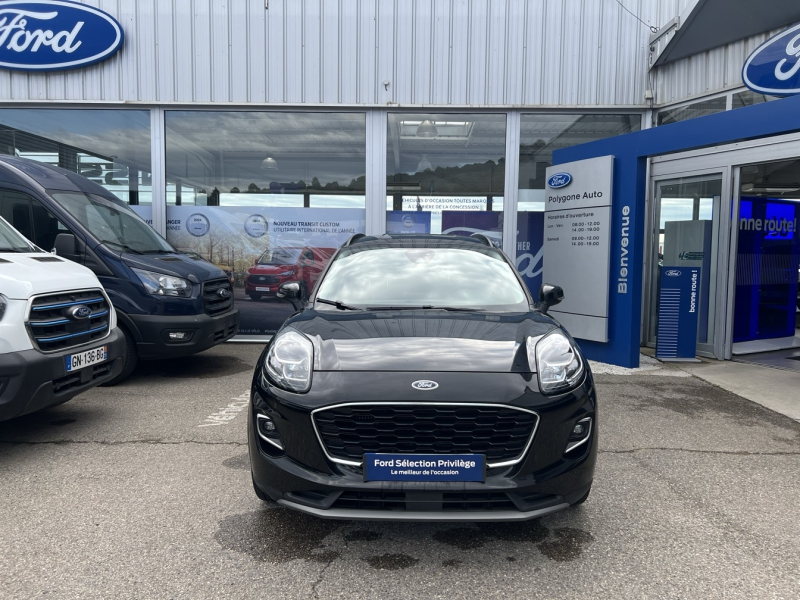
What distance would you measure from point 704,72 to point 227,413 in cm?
807

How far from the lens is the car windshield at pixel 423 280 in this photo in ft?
11.9

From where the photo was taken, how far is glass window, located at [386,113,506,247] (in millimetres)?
9109

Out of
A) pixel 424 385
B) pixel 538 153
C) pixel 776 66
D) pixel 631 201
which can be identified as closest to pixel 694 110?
pixel 776 66

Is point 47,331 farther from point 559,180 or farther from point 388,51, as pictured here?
point 388,51

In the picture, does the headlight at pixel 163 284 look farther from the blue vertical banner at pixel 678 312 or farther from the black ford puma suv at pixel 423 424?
the blue vertical banner at pixel 678 312

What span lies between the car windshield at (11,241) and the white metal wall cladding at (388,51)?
193 inches

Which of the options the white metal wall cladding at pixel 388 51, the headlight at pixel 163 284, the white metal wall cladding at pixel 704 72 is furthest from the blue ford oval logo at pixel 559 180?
the headlight at pixel 163 284

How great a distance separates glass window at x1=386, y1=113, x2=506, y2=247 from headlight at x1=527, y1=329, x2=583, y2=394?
20.5 ft

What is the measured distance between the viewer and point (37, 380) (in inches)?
147

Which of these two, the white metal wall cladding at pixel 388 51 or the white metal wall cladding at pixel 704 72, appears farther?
the white metal wall cladding at pixel 388 51

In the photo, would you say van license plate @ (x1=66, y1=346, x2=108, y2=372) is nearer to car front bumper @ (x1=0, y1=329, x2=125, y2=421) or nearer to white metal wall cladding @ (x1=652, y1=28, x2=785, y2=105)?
car front bumper @ (x1=0, y1=329, x2=125, y2=421)

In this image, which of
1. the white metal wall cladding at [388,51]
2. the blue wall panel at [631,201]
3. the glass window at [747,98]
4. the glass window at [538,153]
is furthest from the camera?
the glass window at [538,153]

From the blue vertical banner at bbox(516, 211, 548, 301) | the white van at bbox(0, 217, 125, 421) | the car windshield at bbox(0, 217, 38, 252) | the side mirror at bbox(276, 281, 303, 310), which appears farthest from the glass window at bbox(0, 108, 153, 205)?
the side mirror at bbox(276, 281, 303, 310)

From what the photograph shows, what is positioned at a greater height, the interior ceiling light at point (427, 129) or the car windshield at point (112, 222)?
the interior ceiling light at point (427, 129)
